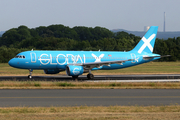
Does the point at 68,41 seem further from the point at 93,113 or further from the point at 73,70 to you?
the point at 93,113

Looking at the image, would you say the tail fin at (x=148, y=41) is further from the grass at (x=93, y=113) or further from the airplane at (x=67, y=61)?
the grass at (x=93, y=113)

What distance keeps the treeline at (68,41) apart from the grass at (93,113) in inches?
2781

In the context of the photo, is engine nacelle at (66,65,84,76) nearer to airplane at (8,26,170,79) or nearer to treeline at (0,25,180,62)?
airplane at (8,26,170,79)

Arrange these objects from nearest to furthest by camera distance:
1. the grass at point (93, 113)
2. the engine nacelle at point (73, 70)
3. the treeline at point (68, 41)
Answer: the grass at point (93, 113) → the engine nacelle at point (73, 70) → the treeline at point (68, 41)

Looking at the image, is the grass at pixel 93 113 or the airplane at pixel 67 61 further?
the airplane at pixel 67 61

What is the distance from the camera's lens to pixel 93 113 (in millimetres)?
13523

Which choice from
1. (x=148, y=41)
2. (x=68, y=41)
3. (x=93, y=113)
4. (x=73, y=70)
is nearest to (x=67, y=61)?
(x=73, y=70)

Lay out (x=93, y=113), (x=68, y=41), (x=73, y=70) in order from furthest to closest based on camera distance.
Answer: (x=68, y=41) < (x=73, y=70) < (x=93, y=113)

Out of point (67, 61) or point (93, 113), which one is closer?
point (93, 113)

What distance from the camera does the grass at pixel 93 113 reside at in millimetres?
12445

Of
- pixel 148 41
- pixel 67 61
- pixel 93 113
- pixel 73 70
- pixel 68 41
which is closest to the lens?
pixel 93 113

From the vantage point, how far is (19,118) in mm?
12234

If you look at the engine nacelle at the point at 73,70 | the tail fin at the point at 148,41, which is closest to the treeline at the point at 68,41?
the tail fin at the point at 148,41

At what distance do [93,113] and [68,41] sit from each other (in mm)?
109221
